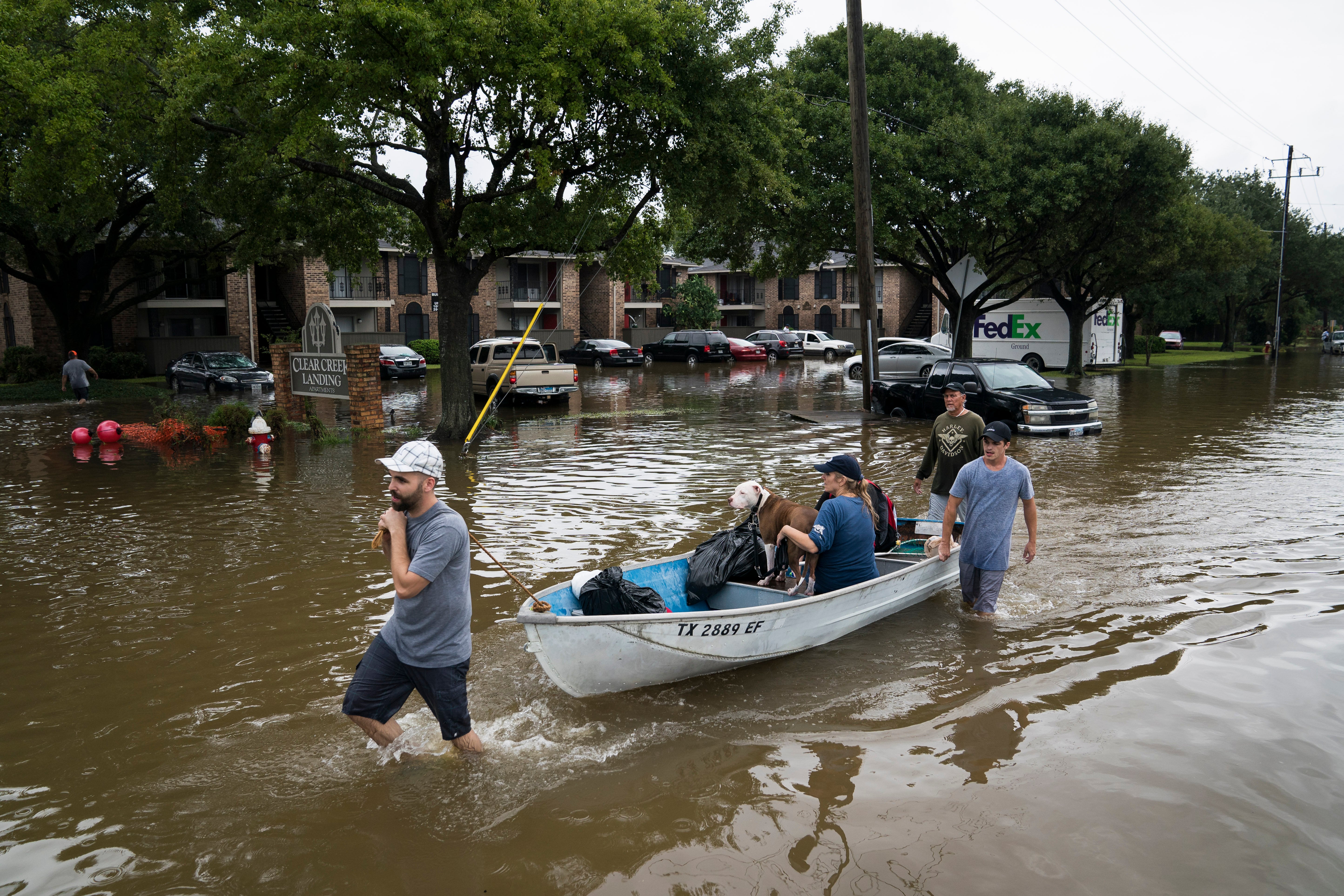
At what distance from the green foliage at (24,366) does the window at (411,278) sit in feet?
63.0

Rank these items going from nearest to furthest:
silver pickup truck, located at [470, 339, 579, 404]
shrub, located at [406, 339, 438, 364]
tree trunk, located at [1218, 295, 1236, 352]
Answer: silver pickup truck, located at [470, 339, 579, 404] < shrub, located at [406, 339, 438, 364] < tree trunk, located at [1218, 295, 1236, 352]

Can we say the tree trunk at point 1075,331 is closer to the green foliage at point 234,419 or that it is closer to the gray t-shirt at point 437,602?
the green foliage at point 234,419

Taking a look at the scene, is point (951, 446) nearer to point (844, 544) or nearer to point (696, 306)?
point (844, 544)

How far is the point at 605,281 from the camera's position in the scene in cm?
5631

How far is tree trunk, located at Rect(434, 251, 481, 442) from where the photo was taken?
18250 mm

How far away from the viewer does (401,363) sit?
37.9 meters

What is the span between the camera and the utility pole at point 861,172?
708 inches

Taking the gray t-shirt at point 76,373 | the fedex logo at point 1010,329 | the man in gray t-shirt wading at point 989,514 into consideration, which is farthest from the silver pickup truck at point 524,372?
the fedex logo at point 1010,329

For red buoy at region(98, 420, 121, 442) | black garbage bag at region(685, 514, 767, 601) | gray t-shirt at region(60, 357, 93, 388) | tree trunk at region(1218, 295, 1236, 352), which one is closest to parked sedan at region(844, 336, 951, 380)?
red buoy at region(98, 420, 121, 442)

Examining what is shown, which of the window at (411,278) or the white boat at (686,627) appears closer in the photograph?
the white boat at (686,627)

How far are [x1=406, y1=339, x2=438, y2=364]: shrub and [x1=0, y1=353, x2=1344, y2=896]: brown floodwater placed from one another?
3499cm

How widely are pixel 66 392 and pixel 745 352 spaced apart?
99.8 feet

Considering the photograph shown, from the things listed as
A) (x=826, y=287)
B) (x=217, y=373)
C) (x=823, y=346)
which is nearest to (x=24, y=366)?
(x=217, y=373)

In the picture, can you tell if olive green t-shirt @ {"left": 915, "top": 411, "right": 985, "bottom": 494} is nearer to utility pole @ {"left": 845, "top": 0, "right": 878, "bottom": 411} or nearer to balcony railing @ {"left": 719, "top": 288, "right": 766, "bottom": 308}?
utility pole @ {"left": 845, "top": 0, "right": 878, "bottom": 411}
